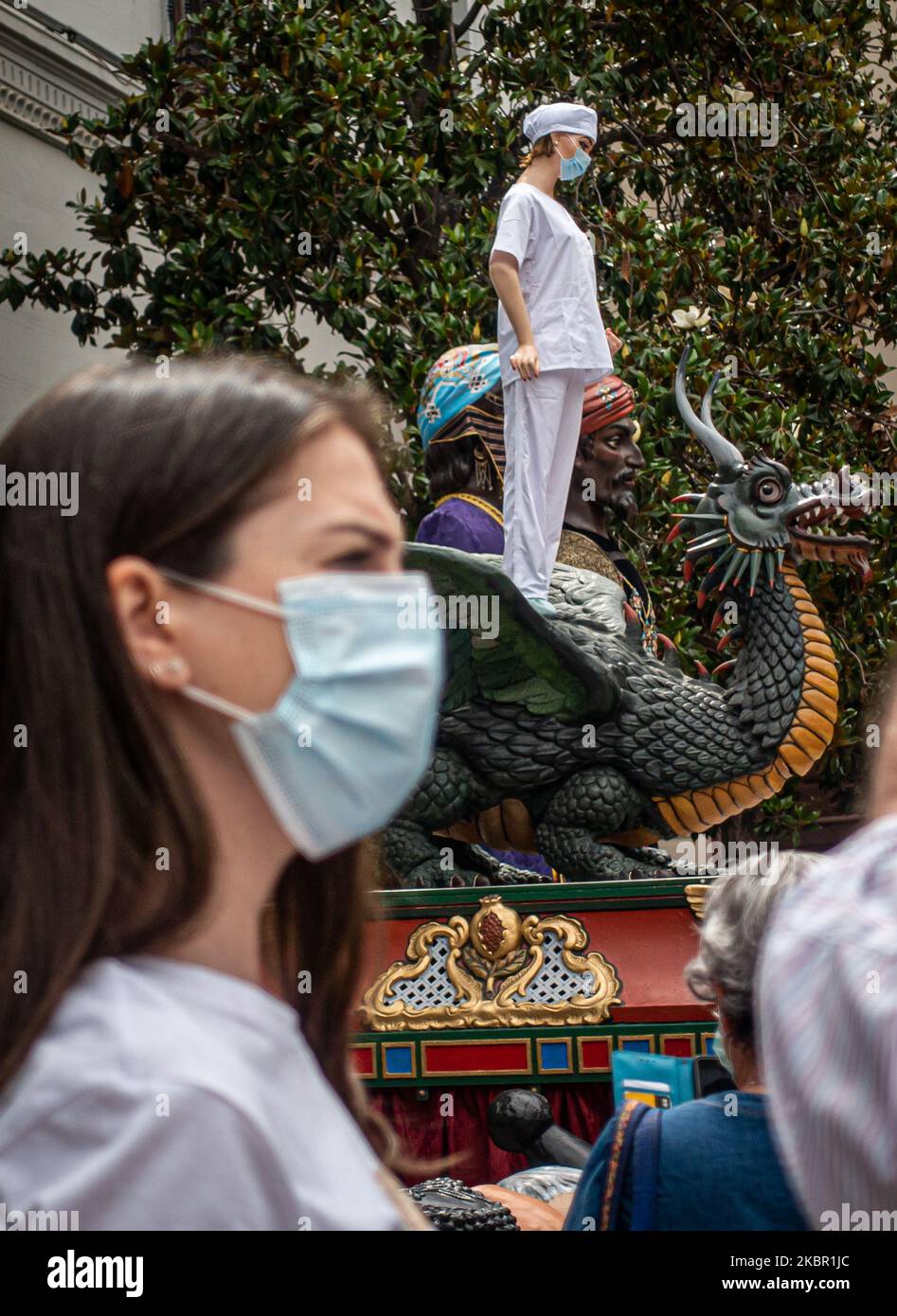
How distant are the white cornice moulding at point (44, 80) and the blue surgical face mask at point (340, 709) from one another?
1148 centimetres

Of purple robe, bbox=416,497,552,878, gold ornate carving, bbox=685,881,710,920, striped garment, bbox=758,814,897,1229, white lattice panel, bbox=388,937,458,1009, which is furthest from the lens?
purple robe, bbox=416,497,552,878

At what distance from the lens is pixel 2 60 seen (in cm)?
1233

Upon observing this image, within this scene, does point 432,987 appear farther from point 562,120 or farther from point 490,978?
point 562,120

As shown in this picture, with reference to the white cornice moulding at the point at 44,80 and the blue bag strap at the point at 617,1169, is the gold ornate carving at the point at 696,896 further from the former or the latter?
the white cornice moulding at the point at 44,80

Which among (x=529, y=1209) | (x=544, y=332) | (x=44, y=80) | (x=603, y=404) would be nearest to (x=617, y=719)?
(x=544, y=332)

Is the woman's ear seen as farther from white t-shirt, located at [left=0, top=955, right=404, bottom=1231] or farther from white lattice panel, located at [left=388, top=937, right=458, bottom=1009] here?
white lattice panel, located at [left=388, top=937, right=458, bottom=1009]

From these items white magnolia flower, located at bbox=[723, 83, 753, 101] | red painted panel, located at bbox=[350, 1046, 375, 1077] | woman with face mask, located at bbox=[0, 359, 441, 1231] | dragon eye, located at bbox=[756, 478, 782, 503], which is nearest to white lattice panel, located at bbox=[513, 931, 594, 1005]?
red painted panel, located at bbox=[350, 1046, 375, 1077]

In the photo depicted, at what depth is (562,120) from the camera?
6516 mm

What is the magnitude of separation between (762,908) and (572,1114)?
8.53 ft

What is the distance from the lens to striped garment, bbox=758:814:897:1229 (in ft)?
4.06

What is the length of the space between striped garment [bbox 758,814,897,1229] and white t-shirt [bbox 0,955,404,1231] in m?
0.33

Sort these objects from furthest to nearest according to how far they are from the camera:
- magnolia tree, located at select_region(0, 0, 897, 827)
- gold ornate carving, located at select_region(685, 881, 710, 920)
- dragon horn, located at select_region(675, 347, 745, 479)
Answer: magnolia tree, located at select_region(0, 0, 897, 827), dragon horn, located at select_region(675, 347, 745, 479), gold ornate carving, located at select_region(685, 881, 710, 920)

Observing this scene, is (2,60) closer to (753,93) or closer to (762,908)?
(753,93)

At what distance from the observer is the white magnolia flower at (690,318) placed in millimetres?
11281
